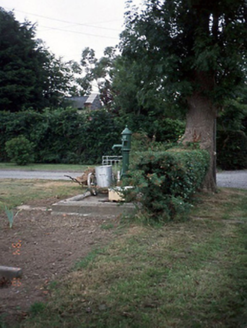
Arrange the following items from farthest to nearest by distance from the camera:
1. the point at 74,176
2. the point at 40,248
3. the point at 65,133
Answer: the point at 65,133
the point at 74,176
the point at 40,248

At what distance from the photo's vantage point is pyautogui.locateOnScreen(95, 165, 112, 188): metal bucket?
813cm

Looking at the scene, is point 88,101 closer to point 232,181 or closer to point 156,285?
point 232,181

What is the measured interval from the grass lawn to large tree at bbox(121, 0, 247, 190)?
4354 millimetres

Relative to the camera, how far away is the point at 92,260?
4.28 m

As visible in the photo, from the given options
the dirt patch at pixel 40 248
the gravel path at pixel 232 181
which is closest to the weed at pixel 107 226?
the dirt patch at pixel 40 248

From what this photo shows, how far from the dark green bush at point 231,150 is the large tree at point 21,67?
1485cm

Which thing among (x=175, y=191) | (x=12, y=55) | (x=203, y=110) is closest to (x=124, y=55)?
(x=203, y=110)

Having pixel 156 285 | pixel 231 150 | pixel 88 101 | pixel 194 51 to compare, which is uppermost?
pixel 88 101

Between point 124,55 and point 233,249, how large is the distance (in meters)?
6.47

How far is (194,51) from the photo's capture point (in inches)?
353

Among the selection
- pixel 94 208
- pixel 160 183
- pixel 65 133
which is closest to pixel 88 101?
pixel 65 133

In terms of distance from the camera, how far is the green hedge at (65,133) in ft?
69.1

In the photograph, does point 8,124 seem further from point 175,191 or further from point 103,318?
point 103,318

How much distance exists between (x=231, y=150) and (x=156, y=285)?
16.7 m
